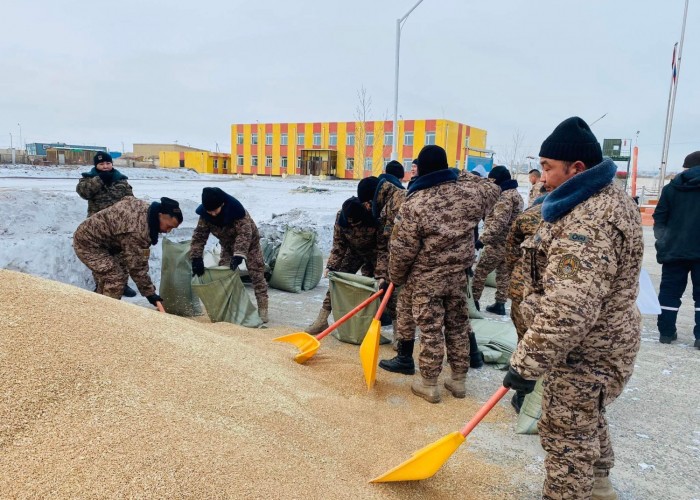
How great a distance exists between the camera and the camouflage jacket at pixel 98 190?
5.46 metres

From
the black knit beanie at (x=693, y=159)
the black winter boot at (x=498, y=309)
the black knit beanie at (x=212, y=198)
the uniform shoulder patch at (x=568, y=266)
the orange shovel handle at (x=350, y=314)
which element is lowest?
the black winter boot at (x=498, y=309)

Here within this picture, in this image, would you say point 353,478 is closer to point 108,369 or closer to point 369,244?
point 108,369

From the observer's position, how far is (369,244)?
4.70 metres

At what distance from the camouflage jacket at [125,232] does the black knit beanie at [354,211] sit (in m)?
1.66

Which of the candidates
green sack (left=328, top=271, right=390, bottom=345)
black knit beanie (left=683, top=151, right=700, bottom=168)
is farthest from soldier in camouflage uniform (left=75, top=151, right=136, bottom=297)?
black knit beanie (left=683, top=151, right=700, bottom=168)

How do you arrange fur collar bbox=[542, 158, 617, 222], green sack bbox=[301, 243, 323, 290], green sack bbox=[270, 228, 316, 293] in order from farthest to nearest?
green sack bbox=[301, 243, 323, 290] → green sack bbox=[270, 228, 316, 293] → fur collar bbox=[542, 158, 617, 222]

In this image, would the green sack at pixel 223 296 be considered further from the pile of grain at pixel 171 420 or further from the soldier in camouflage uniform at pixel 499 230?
the soldier in camouflage uniform at pixel 499 230

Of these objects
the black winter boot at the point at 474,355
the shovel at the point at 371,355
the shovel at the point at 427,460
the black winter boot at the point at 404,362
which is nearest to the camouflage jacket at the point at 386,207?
the black winter boot at the point at 404,362

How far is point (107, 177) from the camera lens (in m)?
5.53

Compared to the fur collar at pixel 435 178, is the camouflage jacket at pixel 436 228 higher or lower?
lower

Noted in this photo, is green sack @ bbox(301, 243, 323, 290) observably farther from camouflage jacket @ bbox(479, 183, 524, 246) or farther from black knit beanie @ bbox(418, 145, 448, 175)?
black knit beanie @ bbox(418, 145, 448, 175)

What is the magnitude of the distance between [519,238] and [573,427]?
4.58 feet

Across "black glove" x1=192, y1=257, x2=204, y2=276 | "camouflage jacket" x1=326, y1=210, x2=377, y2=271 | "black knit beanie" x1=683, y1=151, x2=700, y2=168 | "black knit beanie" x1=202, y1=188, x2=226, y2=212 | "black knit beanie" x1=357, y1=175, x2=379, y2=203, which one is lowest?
"black glove" x1=192, y1=257, x2=204, y2=276

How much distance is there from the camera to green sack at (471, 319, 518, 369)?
13.7 feet
